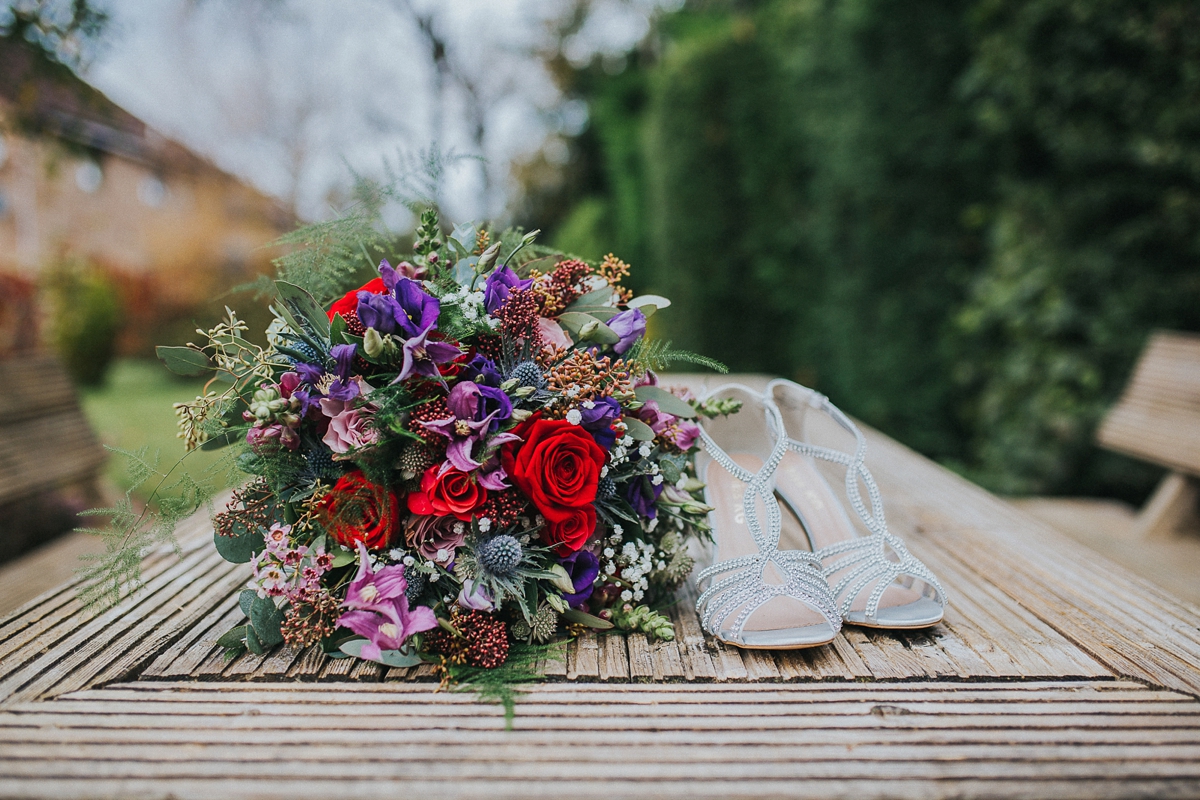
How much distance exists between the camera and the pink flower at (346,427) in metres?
1.05

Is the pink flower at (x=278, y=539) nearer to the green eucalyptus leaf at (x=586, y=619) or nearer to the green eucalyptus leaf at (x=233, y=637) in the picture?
the green eucalyptus leaf at (x=233, y=637)

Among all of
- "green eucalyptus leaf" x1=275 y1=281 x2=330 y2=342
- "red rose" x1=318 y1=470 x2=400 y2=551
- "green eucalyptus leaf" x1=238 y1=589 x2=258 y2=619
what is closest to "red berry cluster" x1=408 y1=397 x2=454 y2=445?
"red rose" x1=318 y1=470 x2=400 y2=551

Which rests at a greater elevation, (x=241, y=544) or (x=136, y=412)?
(x=241, y=544)

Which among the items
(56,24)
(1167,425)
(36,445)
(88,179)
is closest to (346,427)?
(36,445)

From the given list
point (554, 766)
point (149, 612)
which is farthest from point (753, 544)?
point (149, 612)

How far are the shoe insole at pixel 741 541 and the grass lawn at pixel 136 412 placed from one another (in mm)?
3425

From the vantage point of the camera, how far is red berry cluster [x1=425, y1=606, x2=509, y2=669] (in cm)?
110

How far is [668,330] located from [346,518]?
5.31m

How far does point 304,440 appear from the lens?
115 centimetres

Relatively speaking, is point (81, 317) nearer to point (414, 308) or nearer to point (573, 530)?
point (414, 308)

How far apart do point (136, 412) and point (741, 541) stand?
7.04 meters

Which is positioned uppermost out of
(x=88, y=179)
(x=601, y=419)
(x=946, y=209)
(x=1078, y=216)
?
(x=88, y=179)

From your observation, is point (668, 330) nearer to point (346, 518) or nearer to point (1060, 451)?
point (1060, 451)

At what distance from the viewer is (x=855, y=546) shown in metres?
1.33
